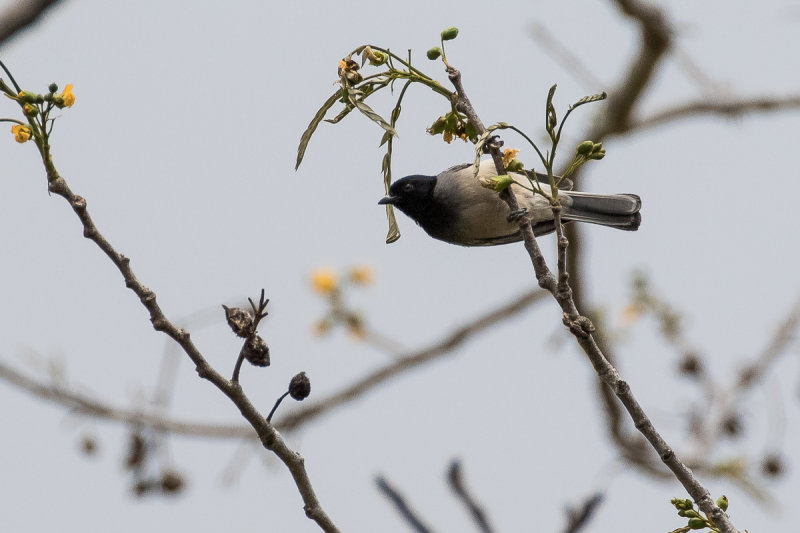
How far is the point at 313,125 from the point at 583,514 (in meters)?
1.36

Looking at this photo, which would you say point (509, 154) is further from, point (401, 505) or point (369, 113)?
point (401, 505)

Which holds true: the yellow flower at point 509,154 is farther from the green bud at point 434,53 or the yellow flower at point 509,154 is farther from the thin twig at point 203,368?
the thin twig at point 203,368

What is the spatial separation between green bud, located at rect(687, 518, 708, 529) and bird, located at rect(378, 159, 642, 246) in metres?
3.14

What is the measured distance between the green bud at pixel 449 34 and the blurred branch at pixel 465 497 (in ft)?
4.11

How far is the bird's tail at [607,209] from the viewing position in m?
5.67

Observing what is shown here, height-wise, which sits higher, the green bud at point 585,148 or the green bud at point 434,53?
the green bud at point 434,53

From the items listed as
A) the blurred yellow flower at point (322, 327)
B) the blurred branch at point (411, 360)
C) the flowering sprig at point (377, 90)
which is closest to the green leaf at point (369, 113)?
the flowering sprig at point (377, 90)

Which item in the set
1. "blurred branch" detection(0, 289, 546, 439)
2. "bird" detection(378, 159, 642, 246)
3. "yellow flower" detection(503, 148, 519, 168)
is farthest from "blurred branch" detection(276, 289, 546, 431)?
"yellow flower" detection(503, 148, 519, 168)

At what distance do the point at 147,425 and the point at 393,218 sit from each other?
154 inches

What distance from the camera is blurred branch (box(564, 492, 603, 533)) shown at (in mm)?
2525

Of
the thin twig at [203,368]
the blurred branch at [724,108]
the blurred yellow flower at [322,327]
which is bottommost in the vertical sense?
the thin twig at [203,368]

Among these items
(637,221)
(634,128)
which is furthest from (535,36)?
(637,221)

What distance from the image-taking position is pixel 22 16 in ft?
11.0

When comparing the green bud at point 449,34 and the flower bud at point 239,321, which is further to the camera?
the green bud at point 449,34
